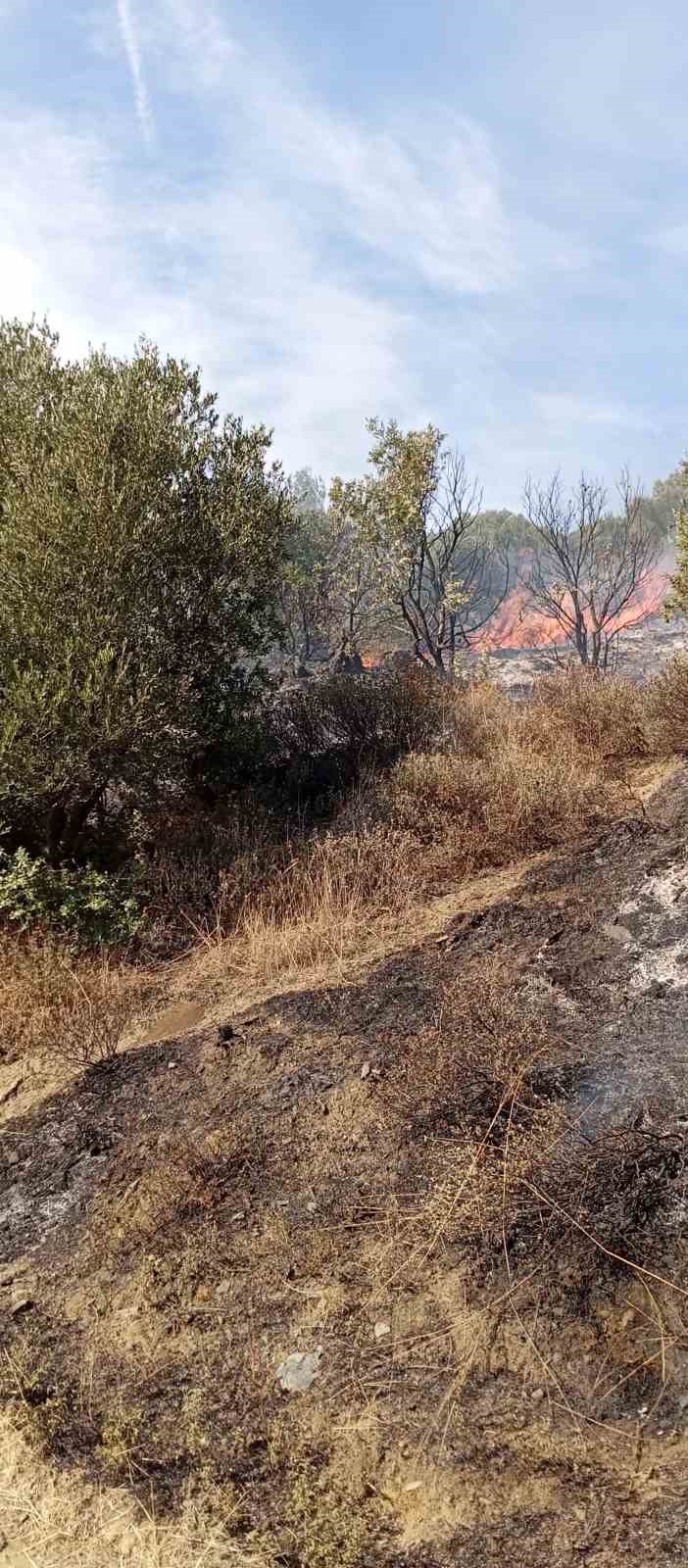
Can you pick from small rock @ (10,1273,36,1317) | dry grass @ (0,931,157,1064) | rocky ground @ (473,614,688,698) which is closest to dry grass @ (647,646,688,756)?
rocky ground @ (473,614,688,698)

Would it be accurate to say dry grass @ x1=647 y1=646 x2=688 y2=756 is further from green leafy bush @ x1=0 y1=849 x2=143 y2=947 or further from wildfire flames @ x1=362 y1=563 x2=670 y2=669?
wildfire flames @ x1=362 y1=563 x2=670 y2=669

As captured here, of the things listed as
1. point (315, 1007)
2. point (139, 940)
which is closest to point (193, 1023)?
point (315, 1007)

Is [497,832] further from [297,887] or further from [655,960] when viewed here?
[655,960]

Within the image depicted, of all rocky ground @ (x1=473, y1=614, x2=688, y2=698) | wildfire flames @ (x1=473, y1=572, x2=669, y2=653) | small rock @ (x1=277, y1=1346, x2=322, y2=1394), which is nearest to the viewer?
small rock @ (x1=277, y1=1346, x2=322, y2=1394)

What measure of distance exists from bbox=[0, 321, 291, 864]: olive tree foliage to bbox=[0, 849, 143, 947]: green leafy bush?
644mm

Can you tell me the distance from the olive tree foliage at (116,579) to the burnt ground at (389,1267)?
11.7 ft

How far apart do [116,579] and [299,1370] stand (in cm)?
750

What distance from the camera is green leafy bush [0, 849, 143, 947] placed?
859cm

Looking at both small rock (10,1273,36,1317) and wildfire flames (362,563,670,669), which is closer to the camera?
small rock (10,1273,36,1317)

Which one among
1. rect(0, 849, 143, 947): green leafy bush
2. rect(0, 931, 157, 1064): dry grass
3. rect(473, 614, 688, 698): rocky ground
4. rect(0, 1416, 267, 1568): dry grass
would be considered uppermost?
rect(473, 614, 688, 698): rocky ground

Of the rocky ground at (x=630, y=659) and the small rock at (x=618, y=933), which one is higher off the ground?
the rocky ground at (x=630, y=659)

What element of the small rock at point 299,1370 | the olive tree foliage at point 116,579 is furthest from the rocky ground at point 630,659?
the small rock at point 299,1370

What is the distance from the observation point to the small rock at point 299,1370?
12.7 ft

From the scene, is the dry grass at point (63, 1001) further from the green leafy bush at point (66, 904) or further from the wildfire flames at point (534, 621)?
the wildfire flames at point (534, 621)
